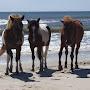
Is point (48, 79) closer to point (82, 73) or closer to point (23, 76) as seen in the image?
point (23, 76)

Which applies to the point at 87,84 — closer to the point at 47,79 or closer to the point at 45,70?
the point at 47,79

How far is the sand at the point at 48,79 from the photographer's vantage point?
12.3 meters

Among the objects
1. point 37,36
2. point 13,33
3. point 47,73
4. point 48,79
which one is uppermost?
point 13,33

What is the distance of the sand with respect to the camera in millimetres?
12281

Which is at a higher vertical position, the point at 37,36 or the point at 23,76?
the point at 37,36

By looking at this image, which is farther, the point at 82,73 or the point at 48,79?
the point at 82,73

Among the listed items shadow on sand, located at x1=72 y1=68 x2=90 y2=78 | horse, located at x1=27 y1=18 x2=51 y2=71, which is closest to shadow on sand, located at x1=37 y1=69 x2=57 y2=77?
horse, located at x1=27 y1=18 x2=51 y2=71

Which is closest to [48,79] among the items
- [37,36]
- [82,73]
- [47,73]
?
[47,73]

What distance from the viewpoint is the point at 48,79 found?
545 inches

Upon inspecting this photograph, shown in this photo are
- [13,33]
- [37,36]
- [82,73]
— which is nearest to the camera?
[13,33]

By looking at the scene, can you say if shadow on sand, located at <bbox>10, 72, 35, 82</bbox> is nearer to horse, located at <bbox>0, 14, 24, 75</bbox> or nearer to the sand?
the sand

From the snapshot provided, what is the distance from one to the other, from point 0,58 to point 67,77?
652 centimetres

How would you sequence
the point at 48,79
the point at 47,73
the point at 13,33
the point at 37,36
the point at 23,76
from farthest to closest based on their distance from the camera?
the point at 37,36
the point at 47,73
the point at 13,33
the point at 23,76
the point at 48,79

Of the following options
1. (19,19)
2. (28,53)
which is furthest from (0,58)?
(19,19)
